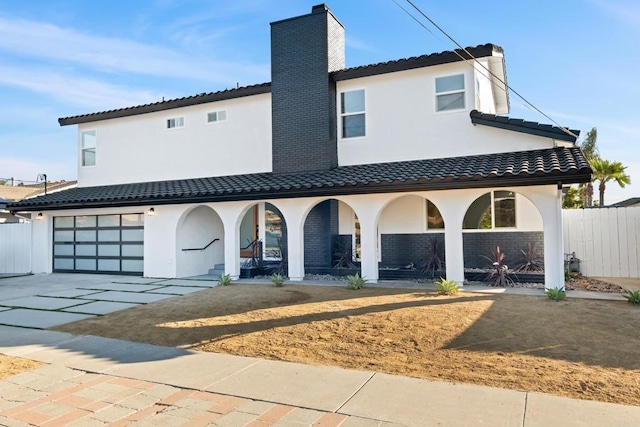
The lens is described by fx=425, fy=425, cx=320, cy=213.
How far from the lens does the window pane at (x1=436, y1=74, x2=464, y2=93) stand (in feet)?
41.0

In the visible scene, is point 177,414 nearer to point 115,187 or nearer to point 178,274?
point 178,274

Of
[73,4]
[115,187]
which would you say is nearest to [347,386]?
[73,4]

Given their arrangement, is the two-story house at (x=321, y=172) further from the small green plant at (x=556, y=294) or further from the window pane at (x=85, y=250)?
the small green plant at (x=556, y=294)

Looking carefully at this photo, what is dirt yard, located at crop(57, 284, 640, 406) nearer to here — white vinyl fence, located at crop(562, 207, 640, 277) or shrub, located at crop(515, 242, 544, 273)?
shrub, located at crop(515, 242, 544, 273)

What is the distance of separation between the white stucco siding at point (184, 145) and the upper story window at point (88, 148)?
19 cm

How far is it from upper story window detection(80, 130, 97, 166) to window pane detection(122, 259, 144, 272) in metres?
5.16

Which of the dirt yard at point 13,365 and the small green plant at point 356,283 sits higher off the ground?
the small green plant at point 356,283

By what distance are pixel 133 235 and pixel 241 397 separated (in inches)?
490

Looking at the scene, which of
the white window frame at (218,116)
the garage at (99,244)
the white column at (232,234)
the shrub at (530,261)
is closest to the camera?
the shrub at (530,261)

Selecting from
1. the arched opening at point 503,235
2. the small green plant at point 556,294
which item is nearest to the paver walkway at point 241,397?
the small green plant at point 556,294

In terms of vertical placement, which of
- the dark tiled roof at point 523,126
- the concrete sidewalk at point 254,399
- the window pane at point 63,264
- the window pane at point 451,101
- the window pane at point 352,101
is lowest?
the concrete sidewalk at point 254,399

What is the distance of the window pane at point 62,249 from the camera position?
16.5m

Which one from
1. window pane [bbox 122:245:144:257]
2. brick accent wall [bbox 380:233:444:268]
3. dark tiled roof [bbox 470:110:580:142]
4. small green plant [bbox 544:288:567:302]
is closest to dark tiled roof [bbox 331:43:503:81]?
dark tiled roof [bbox 470:110:580:142]

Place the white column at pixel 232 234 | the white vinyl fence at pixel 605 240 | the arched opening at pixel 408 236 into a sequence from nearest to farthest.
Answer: the white vinyl fence at pixel 605 240 < the arched opening at pixel 408 236 < the white column at pixel 232 234
